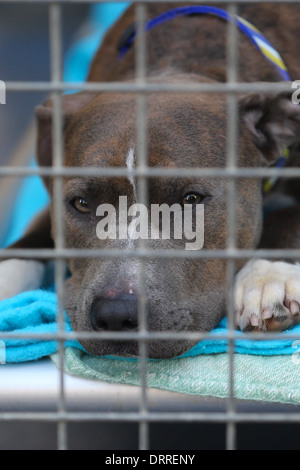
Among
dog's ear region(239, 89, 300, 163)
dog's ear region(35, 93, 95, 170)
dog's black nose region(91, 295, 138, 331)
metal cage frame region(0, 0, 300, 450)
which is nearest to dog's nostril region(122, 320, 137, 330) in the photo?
dog's black nose region(91, 295, 138, 331)

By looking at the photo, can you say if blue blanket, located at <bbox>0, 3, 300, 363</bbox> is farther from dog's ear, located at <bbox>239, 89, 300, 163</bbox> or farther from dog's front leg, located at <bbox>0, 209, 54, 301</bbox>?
dog's ear, located at <bbox>239, 89, 300, 163</bbox>

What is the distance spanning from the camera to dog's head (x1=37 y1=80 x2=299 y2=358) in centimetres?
144

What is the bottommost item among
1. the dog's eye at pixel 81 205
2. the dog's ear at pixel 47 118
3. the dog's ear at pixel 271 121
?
the dog's eye at pixel 81 205

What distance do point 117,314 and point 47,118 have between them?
38.5 inches

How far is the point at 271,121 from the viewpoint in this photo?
1.93 meters

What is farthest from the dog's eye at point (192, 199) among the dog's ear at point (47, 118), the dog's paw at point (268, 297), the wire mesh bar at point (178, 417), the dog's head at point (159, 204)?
the wire mesh bar at point (178, 417)

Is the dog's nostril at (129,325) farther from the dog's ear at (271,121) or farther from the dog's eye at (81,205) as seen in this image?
the dog's ear at (271,121)

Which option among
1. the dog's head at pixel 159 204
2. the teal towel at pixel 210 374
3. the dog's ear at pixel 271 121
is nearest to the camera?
the teal towel at pixel 210 374

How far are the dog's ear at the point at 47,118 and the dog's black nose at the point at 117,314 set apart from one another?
0.91m

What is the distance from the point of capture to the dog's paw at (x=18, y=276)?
6.47 feet

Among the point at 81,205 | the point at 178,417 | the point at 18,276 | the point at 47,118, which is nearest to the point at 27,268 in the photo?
the point at 18,276

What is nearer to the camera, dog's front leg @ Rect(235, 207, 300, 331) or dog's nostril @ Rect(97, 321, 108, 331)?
dog's nostril @ Rect(97, 321, 108, 331)

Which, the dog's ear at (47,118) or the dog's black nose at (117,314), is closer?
the dog's black nose at (117,314)
